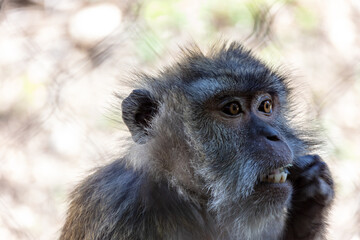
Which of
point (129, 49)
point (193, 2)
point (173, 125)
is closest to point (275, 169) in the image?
point (173, 125)

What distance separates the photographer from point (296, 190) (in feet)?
5.48

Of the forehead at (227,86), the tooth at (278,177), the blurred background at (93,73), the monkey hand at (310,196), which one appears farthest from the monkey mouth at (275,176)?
the blurred background at (93,73)

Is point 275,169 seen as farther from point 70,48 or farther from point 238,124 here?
point 70,48

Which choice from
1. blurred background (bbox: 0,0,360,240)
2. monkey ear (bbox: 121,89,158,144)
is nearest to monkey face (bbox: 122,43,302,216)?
monkey ear (bbox: 121,89,158,144)

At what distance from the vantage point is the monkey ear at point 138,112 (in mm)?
1585

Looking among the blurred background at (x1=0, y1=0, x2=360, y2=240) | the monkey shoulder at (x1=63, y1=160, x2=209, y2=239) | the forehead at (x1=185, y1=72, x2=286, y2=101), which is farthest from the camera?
the blurred background at (x1=0, y1=0, x2=360, y2=240)

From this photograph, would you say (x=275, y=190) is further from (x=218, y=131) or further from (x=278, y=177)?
(x=218, y=131)

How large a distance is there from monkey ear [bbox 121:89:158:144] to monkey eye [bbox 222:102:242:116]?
0.20 m

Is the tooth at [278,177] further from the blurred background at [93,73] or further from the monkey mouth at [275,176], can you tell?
the blurred background at [93,73]

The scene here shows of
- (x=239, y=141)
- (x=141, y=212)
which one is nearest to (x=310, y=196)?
(x=239, y=141)

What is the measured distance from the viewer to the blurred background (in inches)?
96.7

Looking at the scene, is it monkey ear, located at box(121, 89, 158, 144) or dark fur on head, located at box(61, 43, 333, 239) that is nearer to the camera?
dark fur on head, located at box(61, 43, 333, 239)

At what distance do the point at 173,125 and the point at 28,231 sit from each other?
116cm

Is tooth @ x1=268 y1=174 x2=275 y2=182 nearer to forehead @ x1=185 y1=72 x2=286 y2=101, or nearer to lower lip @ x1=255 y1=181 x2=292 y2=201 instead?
lower lip @ x1=255 y1=181 x2=292 y2=201
